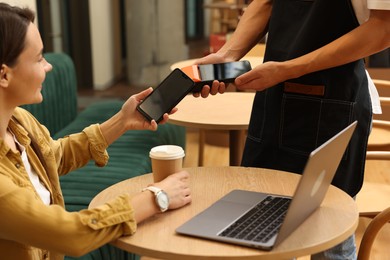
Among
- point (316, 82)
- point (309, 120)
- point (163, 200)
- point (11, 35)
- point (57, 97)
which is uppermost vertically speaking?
point (11, 35)

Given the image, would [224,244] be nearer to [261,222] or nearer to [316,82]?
[261,222]

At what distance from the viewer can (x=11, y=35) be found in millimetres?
1536

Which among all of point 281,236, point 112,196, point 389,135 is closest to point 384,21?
point 281,236

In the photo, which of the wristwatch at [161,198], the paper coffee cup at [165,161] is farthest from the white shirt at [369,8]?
the wristwatch at [161,198]

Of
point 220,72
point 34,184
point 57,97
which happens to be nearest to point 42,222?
point 34,184

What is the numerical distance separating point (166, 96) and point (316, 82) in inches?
18.1

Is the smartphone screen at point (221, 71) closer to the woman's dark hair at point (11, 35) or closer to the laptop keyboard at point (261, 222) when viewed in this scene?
the laptop keyboard at point (261, 222)

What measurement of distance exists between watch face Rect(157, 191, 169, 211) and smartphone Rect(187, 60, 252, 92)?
0.50 m

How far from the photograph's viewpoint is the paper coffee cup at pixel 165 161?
1.71 metres

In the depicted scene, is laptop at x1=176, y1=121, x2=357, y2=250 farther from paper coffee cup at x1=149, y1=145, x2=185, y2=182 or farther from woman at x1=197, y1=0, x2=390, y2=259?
woman at x1=197, y1=0, x2=390, y2=259

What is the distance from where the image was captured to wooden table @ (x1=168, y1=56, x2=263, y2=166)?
2799mm

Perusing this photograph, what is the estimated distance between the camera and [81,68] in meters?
6.93

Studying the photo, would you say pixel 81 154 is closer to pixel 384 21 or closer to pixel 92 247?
pixel 92 247

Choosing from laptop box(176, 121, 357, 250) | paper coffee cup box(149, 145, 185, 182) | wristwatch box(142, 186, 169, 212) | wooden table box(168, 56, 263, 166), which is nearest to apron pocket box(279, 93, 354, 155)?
laptop box(176, 121, 357, 250)
